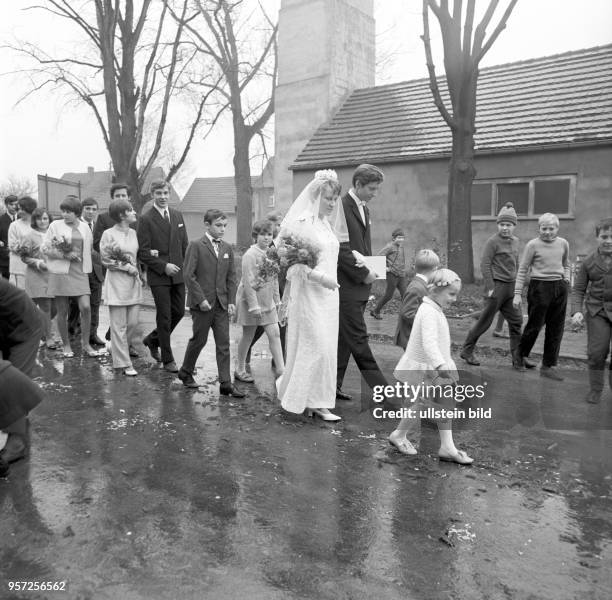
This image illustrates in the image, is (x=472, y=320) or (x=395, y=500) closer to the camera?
(x=395, y=500)

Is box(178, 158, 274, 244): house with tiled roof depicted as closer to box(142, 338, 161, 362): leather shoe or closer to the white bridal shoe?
box(142, 338, 161, 362): leather shoe

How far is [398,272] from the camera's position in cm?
1259

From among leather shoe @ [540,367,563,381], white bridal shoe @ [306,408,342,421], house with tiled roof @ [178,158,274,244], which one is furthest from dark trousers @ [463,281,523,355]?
house with tiled roof @ [178,158,274,244]

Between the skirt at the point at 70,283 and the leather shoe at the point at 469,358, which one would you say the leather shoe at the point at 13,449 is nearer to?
the skirt at the point at 70,283

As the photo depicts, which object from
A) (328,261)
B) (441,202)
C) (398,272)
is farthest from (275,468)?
(441,202)

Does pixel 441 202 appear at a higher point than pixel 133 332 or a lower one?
higher

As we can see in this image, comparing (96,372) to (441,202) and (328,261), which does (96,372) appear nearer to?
(328,261)

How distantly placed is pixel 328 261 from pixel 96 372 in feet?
11.6

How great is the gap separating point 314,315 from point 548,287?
3.64 m

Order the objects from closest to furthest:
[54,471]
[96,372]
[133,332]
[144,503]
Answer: [144,503] → [54,471] → [96,372] → [133,332]

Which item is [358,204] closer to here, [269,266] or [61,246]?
[269,266]

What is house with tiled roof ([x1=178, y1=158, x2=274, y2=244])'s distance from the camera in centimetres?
6175

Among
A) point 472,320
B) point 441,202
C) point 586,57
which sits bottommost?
point 472,320

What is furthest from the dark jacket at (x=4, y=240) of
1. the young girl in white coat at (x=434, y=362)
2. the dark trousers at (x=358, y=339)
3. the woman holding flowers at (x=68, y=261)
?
the young girl in white coat at (x=434, y=362)
